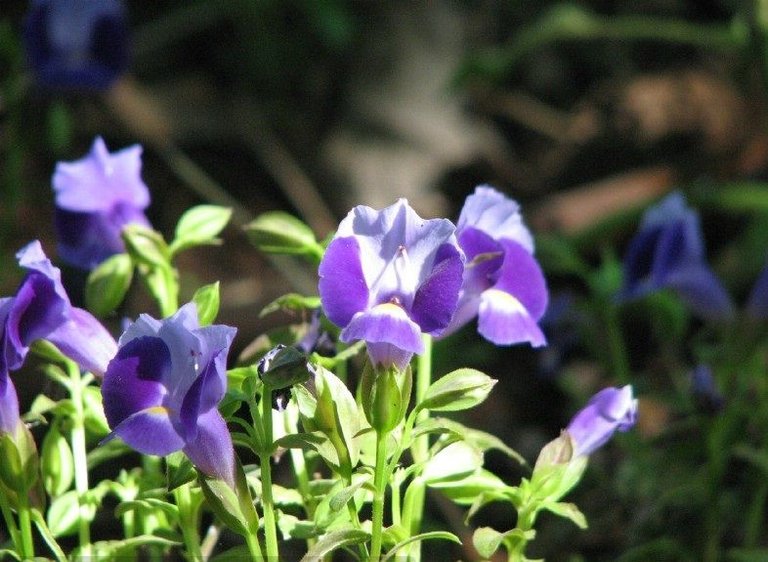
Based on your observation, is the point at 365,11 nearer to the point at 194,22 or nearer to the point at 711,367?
the point at 194,22

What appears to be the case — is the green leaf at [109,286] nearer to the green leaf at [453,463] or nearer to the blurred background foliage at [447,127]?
the green leaf at [453,463]

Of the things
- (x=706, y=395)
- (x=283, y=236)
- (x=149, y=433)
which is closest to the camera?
(x=149, y=433)

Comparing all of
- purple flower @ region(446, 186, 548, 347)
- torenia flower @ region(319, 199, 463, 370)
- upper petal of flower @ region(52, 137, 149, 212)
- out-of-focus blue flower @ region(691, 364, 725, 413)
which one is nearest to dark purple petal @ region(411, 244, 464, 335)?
torenia flower @ region(319, 199, 463, 370)

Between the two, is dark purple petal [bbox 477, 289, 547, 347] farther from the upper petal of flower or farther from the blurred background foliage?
the blurred background foliage

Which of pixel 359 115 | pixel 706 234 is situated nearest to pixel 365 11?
pixel 359 115

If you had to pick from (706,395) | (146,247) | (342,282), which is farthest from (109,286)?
(706,395)

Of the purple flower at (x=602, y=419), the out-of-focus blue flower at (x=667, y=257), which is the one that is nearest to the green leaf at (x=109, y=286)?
the purple flower at (x=602, y=419)

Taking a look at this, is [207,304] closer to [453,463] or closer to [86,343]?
[86,343]
